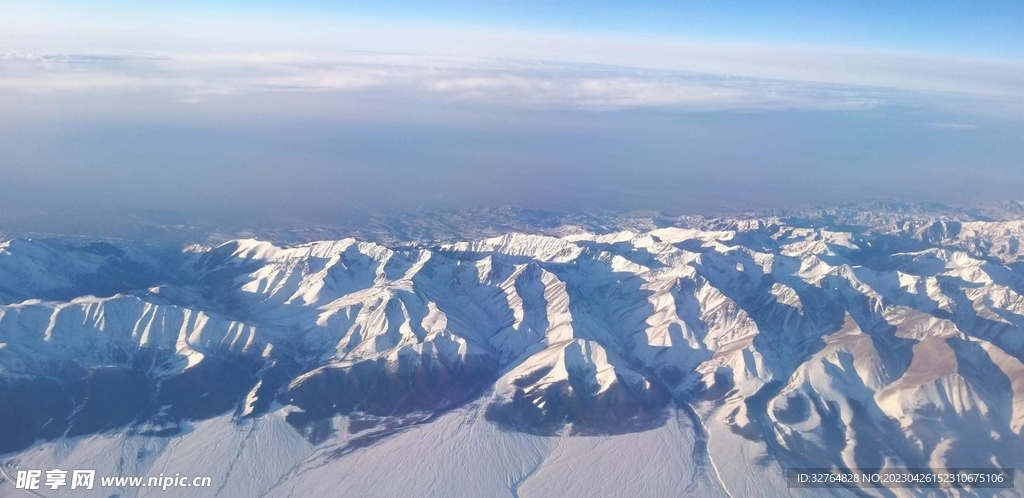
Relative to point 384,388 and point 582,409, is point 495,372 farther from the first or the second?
point 384,388

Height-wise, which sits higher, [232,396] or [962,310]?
[962,310]

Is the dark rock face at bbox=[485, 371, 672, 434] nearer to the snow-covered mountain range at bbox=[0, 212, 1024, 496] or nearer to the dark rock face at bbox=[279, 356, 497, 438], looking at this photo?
the snow-covered mountain range at bbox=[0, 212, 1024, 496]

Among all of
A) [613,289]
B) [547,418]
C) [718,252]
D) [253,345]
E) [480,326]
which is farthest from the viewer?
[718,252]

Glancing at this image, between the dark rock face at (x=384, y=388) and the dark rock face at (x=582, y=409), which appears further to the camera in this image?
the dark rock face at (x=384, y=388)

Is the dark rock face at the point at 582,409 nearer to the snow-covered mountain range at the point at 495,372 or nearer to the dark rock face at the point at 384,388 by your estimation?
the snow-covered mountain range at the point at 495,372

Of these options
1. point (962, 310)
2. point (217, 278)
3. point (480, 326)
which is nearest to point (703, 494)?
point (480, 326)

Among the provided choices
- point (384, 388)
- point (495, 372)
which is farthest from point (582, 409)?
point (384, 388)

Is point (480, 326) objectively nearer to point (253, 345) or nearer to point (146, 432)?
point (253, 345)

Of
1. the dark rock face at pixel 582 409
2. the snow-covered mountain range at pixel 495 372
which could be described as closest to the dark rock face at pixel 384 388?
the snow-covered mountain range at pixel 495 372
